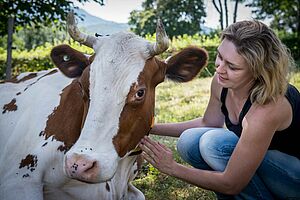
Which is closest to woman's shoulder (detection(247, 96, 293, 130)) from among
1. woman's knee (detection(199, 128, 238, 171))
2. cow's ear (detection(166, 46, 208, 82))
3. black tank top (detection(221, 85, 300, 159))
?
black tank top (detection(221, 85, 300, 159))

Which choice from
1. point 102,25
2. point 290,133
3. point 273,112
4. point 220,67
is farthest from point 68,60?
point 102,25

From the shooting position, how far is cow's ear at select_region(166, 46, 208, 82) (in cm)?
368

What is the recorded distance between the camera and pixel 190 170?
3.24 m

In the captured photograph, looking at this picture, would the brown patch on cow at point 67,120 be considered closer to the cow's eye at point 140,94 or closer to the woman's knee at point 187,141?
the cow's eye at point 140,94

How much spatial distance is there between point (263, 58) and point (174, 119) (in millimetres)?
5784

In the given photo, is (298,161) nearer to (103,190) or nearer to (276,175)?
(276,175)

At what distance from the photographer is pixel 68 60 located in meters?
3.86

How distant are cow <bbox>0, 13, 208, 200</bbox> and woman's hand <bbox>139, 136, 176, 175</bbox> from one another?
75 mm

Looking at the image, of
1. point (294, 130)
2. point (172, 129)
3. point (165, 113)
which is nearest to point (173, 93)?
point (165, 113)

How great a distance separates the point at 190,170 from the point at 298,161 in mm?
899

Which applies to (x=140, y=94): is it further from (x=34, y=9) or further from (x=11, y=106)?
(x=34, y=9)

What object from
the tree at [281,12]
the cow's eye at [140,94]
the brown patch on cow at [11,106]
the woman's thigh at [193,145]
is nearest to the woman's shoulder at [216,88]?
the woman's thigh at [193,145]

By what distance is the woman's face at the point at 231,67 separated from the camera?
3195 millimetres

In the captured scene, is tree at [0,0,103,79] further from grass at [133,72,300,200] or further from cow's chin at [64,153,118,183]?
cow's chin at [64,153,118,183]
